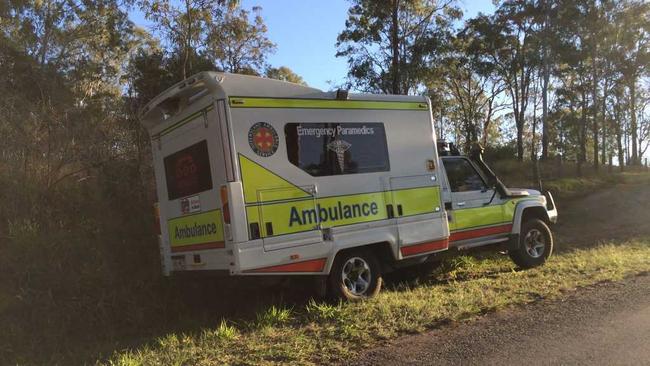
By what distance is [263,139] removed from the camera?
6434 millimetres

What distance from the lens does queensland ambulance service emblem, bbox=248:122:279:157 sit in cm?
636

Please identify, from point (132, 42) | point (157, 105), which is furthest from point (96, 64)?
point (157, 105)

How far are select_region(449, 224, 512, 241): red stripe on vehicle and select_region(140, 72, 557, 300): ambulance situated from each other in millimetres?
66

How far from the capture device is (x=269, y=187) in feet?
21.0

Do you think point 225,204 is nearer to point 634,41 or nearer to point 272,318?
point 272,318

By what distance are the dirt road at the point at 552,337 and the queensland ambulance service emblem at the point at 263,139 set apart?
8.42 ft

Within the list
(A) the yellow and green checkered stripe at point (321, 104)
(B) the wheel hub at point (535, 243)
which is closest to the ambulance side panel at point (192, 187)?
(A) the yellow and green checkered stripe at point (321, 104)

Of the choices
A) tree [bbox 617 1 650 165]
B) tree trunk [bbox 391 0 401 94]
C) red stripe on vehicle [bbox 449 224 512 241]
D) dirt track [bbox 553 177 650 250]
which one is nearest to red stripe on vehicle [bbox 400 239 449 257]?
red stripe on vehicle [bbox 449 224 512 241]

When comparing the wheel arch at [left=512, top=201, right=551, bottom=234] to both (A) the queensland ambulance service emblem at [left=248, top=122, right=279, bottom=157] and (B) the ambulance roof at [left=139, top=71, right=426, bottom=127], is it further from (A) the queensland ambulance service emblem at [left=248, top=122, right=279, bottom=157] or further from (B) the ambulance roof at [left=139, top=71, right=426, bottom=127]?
(A) the queensland ambulance service emblem at [left=248, top=122, right=279, bottom=157]

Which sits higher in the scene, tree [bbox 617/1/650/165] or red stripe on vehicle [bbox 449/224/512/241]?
tree [bbox 617/1/650/165]

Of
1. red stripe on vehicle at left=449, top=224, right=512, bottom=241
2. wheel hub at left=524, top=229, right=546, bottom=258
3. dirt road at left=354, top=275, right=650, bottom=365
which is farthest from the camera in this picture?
wheel hub at left=524, top=229, right=546, bottom=258

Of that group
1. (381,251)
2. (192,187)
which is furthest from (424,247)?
(192,187)

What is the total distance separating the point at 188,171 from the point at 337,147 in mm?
1940

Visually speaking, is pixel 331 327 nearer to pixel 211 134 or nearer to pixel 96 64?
pixel 211 134
